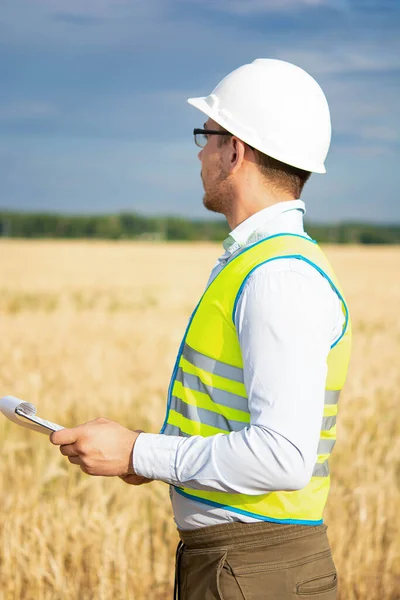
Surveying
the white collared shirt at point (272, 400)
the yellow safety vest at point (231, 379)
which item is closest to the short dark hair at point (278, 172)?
the yellow safety vest at point (231, 379)

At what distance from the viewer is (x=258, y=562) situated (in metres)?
2.08

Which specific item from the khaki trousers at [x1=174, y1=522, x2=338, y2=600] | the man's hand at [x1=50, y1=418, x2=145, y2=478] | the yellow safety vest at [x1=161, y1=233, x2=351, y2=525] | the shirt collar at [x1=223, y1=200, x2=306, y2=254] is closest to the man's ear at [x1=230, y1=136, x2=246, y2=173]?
the shirt collar at [x1=223, y1=200, x2=306, y2=254]

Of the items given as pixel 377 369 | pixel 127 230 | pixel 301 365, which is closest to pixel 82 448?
pixel 301 365

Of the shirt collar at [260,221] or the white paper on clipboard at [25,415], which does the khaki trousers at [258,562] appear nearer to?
the white paper on clipboard at [25,415]

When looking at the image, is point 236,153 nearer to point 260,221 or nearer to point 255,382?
point 260,221

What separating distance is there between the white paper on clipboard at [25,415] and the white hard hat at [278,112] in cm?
88

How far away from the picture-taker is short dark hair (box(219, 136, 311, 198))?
2135mm

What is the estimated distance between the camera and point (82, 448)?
1.97 m

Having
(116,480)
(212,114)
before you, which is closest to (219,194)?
(212,114)

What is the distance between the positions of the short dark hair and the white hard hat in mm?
28

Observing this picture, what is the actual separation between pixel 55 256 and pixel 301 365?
3778 cm

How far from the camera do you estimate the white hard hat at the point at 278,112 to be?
2131 millimetres

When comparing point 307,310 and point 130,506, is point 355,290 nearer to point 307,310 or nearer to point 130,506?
point 130,506

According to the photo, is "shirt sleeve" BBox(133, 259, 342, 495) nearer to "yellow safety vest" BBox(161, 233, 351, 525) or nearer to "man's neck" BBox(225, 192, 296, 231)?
"yellow safety vest" BBox(161, 233, 351, 525)
